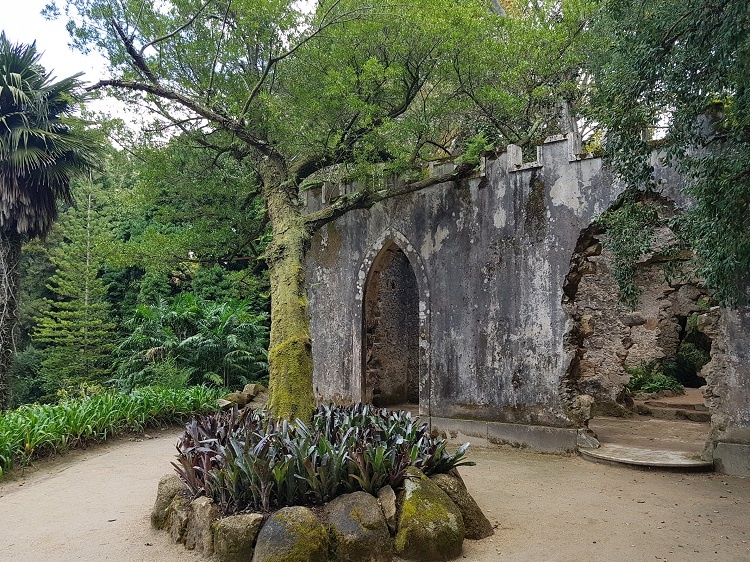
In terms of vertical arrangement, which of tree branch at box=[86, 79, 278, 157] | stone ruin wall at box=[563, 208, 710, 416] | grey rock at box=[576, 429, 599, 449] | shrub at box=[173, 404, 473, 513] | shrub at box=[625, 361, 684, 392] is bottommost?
grey rock at box=[576, 429, 599, 449]

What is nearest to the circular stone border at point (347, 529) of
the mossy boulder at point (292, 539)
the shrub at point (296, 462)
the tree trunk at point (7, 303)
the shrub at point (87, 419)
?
the mossy boulder at point (292, 539)

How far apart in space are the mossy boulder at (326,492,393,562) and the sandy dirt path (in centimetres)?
74

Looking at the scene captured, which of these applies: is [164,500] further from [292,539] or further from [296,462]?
[292,539]

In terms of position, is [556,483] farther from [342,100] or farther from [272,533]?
[342,100]

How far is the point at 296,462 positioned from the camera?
14.7 feet

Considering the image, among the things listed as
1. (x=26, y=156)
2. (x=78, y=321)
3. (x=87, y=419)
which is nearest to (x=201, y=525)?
(x=87, y=419)

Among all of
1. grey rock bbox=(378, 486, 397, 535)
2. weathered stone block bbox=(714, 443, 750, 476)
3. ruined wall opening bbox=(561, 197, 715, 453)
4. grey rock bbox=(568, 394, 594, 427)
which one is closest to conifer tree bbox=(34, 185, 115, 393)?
ruined wall opening bbox=(561, 197, 715, 453)

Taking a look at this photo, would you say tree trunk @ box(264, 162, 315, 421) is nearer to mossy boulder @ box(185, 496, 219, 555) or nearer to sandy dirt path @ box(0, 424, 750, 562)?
mossy boulder @ box(185, 496, 219, 555)

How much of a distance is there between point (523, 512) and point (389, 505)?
5.73 feet

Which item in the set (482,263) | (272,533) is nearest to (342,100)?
(482,263)

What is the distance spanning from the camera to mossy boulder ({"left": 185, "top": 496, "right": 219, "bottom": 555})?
14.0 feet

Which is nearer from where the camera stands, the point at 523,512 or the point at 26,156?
the point at 523,512

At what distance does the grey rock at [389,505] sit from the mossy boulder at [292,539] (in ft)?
1.69

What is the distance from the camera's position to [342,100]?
8992 mm
